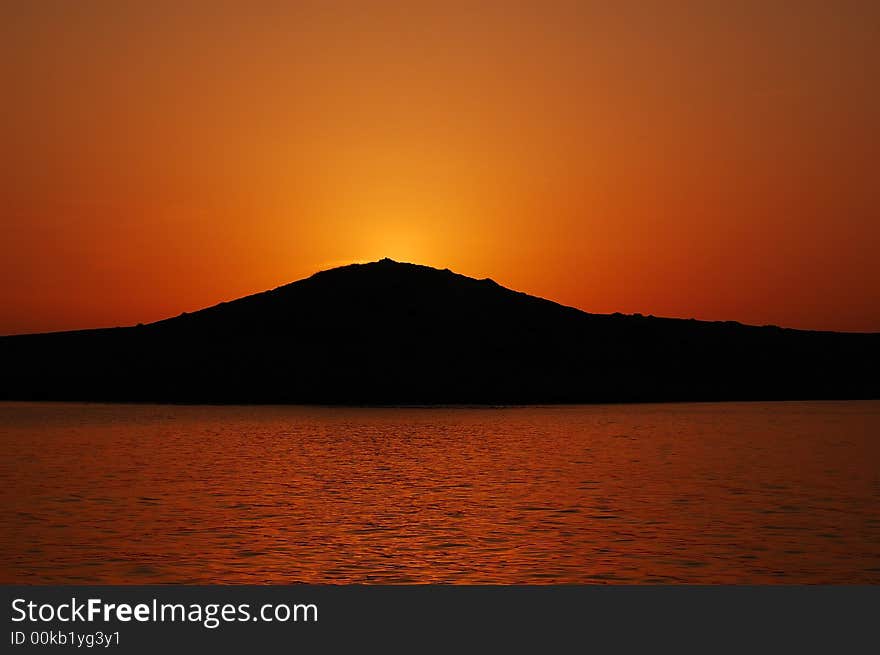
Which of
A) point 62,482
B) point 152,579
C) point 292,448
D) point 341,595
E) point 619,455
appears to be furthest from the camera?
point 292,448

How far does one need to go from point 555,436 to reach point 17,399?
130269mm

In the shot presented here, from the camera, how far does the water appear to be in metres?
28.7

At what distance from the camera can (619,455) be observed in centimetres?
6694

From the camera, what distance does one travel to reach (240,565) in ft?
94.9

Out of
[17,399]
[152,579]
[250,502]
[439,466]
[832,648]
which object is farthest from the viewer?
[17,399]

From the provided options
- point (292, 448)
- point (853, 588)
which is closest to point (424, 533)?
point (853, 588)

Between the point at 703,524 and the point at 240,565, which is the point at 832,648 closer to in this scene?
the point at 240,565

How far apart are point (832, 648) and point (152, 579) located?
14740 millimetres

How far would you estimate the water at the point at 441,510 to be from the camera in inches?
1131

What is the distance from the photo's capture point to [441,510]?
40312 mm

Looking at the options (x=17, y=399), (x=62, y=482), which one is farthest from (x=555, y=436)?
(x=17, y=399)

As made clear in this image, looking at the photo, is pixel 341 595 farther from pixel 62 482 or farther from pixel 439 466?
pixel 439 466

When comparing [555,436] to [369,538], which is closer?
[369,538]

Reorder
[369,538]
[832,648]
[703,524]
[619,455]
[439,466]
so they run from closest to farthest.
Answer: [832,648] < [369,538] < [703,524] < [439,466] < [619,455]
